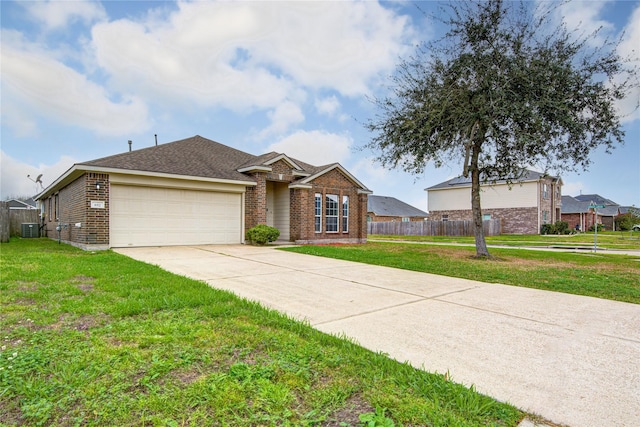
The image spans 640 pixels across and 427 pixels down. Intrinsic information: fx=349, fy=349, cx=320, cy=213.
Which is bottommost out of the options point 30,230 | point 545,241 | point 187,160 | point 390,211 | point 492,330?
point 545,241

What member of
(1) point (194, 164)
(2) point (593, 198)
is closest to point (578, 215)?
(2) point (593, 198)

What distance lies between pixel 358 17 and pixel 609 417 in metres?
11.8

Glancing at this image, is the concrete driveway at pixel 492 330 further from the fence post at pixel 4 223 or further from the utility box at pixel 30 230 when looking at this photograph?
the utility box at pixel 30 230

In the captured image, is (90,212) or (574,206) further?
(574,206)

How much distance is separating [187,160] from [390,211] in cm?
3301

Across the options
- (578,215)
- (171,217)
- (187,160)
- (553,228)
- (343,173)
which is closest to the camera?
(171,217)

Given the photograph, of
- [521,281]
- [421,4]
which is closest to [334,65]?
[421,4]

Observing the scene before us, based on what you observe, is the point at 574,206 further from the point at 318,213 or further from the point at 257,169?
the point at 257,169

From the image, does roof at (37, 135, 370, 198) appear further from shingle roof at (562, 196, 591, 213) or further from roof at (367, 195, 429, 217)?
shingle roof at (562, 196, 591, 213)

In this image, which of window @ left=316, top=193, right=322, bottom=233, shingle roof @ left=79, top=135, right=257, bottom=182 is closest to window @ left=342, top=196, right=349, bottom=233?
window @ left=316, top=193, right=322, bottom=233

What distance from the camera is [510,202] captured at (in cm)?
3262

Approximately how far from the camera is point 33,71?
12812 millimetres

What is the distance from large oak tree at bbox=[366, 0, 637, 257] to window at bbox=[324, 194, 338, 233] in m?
5.66

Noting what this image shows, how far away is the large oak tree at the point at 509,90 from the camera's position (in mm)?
10148
